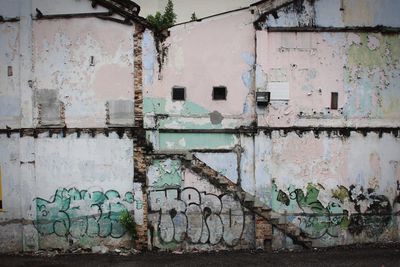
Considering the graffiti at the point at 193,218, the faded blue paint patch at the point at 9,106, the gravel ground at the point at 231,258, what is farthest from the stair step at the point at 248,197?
the faded blue paint patch at the point at 9,106

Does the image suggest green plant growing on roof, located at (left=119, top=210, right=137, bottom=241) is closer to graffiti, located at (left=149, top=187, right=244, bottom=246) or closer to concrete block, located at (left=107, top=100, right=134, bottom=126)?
graffiti, located at (left=149, top=187, right=244, bottom=246)

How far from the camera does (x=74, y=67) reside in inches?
631

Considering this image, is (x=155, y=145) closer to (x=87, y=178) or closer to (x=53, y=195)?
(x=87, y=178)

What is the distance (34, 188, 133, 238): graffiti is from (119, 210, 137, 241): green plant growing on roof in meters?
0.13

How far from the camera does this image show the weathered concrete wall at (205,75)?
53.0ft

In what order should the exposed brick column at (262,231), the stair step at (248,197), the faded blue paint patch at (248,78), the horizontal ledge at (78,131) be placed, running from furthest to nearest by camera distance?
the faded blue paint patch at (248,78) → the horizontal ledge at (78,131) → the stair step at (248,197) → the exposed brick column at (262,231)

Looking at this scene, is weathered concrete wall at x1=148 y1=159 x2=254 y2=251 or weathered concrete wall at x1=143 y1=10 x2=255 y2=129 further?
weathered concrete wall at x1=143 y1=10 x2=255 y2=129

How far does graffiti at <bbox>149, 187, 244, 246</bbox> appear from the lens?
15.9m

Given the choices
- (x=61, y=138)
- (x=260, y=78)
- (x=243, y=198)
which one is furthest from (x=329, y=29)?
(x=61, y=138)

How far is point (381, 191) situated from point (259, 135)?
430cm

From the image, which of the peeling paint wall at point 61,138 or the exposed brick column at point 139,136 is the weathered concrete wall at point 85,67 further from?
the exposed brick column at point 139,136

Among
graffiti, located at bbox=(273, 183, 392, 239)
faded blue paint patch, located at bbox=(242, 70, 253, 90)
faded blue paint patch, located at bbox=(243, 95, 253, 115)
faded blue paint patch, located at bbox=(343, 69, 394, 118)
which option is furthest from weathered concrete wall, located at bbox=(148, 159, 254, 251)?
faded blue paint patch, located at bbox=(343, 69, 394, 118)

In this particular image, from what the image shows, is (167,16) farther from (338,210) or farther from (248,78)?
(338,210)

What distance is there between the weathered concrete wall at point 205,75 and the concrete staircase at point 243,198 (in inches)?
49.5
